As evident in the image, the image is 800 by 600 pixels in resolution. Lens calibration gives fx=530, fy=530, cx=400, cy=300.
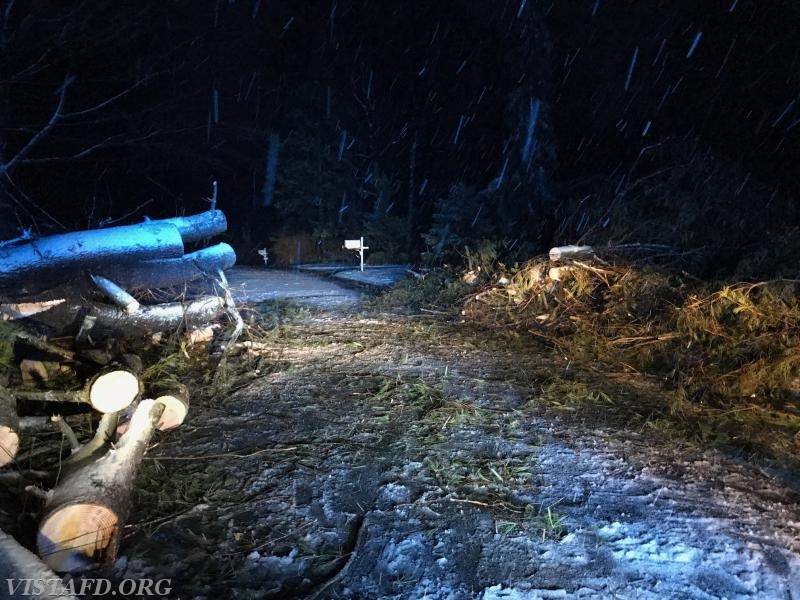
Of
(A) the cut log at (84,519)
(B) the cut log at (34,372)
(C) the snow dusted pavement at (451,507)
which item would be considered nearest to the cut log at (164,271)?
(B) the cut log at (34,372)

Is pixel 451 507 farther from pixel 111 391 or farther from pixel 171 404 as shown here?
pixel 111 391

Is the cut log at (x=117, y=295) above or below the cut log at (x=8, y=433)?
above

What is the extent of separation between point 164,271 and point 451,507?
19.4 feet

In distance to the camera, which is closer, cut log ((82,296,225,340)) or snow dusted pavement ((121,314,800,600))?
snow dusted pavement ((121,314,800,600))

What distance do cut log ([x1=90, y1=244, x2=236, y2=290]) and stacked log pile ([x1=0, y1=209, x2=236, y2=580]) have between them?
0.6 inches

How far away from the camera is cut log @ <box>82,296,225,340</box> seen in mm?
5910

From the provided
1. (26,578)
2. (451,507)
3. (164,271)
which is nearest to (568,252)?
(451,507)

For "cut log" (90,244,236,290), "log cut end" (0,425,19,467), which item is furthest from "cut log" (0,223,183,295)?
"log cut end" (0,425,19,467)

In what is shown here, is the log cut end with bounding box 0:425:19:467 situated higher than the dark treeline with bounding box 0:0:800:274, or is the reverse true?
the dark treeline with bounding box 0:0:800:274

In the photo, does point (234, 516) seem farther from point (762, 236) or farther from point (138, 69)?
point (138, 69)

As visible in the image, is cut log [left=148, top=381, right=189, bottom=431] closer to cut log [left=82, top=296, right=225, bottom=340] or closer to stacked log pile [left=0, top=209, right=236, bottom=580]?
stacked log pile [left=0, top=209, right=236, bottom=580]

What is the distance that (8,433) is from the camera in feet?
10.7

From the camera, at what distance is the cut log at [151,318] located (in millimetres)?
5910

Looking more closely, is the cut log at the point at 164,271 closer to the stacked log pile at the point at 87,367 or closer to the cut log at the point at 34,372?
the stacked log pile at the point at 87,367
